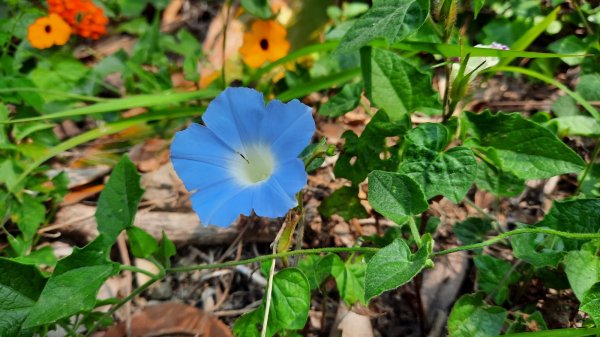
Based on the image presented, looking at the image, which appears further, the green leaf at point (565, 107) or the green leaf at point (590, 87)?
the green leaf at point (565, 107)

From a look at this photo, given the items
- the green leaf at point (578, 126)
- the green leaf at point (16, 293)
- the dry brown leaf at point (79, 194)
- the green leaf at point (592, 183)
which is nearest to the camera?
the green leaf at point (16, 293)

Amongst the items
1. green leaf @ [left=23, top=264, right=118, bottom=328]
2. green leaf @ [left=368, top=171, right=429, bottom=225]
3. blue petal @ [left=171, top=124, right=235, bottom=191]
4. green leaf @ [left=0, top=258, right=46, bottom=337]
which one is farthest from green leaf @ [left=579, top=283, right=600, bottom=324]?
green leaf @ [left=0, top=258, right=46, bottom=337]

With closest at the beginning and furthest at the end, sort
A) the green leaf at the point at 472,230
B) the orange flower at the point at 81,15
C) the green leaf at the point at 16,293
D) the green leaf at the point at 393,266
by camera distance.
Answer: the green leaf at the point at 393,266 → the green leaf at the point at 16,293 → the green leaf at the point at 472,230 → the orange flower at the point at 81,15

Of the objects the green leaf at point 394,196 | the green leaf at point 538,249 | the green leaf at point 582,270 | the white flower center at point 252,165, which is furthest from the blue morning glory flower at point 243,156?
the green leaf at point 582,270

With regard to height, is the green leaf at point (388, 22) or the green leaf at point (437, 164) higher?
the green leaf at point (388, 22)

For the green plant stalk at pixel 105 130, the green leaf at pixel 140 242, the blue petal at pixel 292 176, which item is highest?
the green plant stalk at pixel 105 130

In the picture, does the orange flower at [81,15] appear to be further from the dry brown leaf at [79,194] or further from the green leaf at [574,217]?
the green leaf at [574,217]

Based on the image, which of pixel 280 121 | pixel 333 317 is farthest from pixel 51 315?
pixel 333 317
